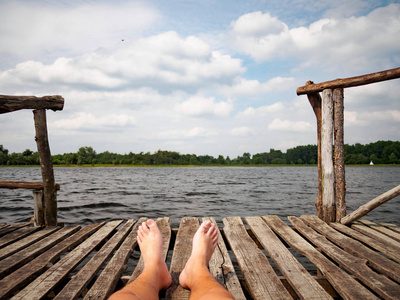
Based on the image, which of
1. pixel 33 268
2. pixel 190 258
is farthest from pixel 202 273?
pixel 33 268

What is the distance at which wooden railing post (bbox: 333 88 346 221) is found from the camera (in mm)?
3486

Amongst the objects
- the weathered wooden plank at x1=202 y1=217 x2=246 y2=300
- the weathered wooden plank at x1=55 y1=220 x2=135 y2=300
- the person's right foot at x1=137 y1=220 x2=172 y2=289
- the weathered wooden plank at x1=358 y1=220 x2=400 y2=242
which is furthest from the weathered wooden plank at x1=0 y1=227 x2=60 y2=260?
the weathered wooden plank at x1=358 y1=220 x2=400 y2=242

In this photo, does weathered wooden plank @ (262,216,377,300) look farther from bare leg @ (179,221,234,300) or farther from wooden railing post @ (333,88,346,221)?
wooden railing post @ (333,88,346,221)

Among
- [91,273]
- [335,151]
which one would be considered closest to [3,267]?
[91,273]

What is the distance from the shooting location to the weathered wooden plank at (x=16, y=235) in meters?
2.77

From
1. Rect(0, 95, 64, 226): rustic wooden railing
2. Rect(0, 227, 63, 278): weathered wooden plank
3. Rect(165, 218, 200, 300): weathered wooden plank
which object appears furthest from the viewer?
Rect(0, 95, 64, 226): rustic wooden railing

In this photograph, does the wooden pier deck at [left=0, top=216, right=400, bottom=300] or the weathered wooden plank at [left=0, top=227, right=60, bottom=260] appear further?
the weathered wooden plank at [left=0, top=227, right=60, bottom=260]

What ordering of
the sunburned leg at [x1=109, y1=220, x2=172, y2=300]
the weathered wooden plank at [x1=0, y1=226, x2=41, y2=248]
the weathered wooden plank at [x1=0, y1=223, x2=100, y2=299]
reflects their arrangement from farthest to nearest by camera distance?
1. the weathered wooden plank at [x1=0, y1=226, x2=41, y2=248]
2. the weathered wooden plank at [x1=0, y1=223, x2=100, y2=299]
3. the sunburned leg at [x1=109, y1=220, x2=172, y2=300]

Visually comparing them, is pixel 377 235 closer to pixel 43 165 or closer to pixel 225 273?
pixel 225 273

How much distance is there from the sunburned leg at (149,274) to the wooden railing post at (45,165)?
191 centimetres

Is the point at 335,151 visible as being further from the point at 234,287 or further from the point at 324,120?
the point at 234,287

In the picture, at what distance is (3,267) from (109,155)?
3774 inches

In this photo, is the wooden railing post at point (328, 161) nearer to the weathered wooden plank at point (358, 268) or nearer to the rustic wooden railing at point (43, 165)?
the weathered wooden plank at point (358, 268)

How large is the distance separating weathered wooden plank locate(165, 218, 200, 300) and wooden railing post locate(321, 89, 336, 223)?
1771mm
